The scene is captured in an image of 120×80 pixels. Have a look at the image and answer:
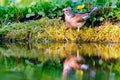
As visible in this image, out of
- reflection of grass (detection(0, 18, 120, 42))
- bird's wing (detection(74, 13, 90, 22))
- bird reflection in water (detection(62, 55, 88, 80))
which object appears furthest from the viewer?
reflection of grass (detection(0, 18, 120, 42))

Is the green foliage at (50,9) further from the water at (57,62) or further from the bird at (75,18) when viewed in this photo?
the water at (57,62)

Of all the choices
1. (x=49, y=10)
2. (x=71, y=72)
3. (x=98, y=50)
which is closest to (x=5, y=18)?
(x=49, y=10)

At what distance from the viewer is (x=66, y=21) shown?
383 inches

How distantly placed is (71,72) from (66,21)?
415 cm

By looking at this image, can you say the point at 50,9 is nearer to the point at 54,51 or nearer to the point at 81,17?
the point at 81,17

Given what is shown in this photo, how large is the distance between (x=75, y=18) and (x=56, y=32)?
76cm

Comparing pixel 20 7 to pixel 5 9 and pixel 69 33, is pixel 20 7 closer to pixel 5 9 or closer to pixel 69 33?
pixel 5 9

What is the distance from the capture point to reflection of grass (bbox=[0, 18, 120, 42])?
9.84m

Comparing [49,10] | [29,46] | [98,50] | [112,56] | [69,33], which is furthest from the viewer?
[49,10]

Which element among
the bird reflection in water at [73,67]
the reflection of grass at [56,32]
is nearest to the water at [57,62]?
the bird reflection in water at [73,67]

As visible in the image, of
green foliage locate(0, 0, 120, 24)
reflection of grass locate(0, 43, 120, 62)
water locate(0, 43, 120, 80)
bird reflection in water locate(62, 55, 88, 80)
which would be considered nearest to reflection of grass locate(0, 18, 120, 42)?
green foliage locate(0, 0, 120, 24)

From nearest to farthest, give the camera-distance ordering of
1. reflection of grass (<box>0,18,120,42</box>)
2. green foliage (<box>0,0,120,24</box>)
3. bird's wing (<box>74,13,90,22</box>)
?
bird's wing (<box>74,13,90,22</box>), reflection of grass (<box>0,18,120,42</box>), green foliage (<box>0,0,120,24</box>)

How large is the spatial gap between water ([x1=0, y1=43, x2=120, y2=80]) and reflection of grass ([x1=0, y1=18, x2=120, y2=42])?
1.36ft

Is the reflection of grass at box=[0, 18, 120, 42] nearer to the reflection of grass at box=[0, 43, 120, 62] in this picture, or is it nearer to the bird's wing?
the bird's wing
